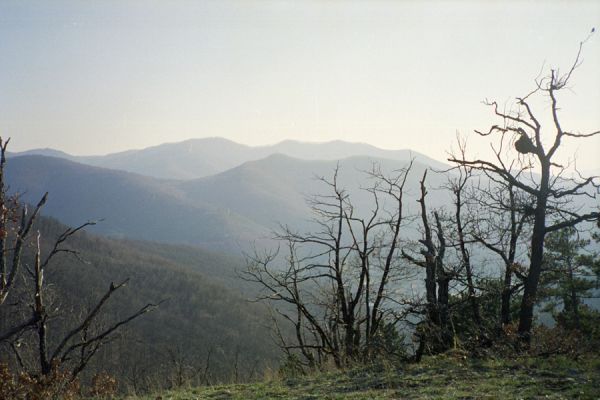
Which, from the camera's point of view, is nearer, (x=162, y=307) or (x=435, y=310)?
(x=435, y=310)

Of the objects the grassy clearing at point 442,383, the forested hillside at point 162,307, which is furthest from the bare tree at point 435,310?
the forested hillside at point 162,307

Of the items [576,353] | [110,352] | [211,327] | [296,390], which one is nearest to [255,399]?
[296,390]

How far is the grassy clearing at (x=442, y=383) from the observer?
6270 millimetres

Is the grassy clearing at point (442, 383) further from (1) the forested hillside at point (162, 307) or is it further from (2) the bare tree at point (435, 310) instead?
(1) the forested hillside at point (162, 307)

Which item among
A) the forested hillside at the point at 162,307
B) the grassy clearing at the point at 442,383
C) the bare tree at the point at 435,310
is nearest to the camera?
the grassy clearing at the point at 442,383

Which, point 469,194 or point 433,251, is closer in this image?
point 433,251

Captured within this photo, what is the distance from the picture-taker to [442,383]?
23.0 ft

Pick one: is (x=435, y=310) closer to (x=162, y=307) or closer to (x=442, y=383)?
(x=442, y=383)

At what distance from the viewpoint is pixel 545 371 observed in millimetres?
7219

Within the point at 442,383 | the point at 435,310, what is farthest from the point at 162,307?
the point at 442,383

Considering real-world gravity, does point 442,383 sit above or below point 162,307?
above

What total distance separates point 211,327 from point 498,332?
120 metres

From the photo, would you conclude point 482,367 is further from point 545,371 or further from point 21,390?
point 21,390

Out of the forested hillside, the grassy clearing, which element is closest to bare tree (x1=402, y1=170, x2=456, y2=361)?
the grassy clearing
